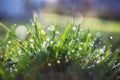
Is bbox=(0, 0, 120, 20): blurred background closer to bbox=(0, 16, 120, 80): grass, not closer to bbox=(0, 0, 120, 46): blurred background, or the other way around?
A: bbox=(0, 0, 120, 46): blurred background

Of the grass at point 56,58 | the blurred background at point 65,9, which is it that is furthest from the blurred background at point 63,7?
the grass at point 56,58

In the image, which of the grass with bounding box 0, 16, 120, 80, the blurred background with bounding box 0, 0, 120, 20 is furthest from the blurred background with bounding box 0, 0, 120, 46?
the grass with bounding box 0, 16, 120, 80

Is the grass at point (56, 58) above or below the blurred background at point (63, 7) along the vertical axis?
below

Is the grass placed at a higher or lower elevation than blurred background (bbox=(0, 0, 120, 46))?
lower

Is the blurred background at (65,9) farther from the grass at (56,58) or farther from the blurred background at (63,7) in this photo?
the grass at (56,58)

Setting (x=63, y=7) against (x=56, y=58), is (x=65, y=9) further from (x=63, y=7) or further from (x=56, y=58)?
(x=56, y=58)

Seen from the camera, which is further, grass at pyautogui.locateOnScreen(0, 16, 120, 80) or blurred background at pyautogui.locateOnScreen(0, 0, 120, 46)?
blurred background at pyautogui.locateOnScreen(0, 0, 120, 46)

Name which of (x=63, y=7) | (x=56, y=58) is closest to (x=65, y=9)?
(x=63, y=7)

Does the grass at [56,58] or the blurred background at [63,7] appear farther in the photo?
the blurred background at [63,7]

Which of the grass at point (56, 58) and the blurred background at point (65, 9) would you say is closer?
the grass at point (56, 58)

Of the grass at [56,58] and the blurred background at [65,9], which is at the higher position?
the blurred background at [65,9]
